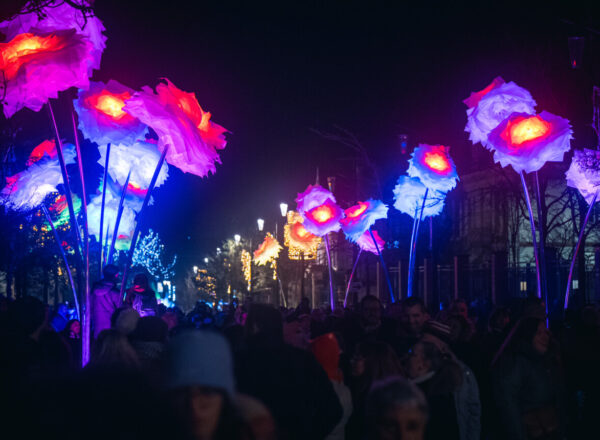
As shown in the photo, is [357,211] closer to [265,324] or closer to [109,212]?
[109,212]

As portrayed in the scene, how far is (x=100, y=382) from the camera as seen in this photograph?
71.9 inches

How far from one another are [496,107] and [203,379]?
38.7ft

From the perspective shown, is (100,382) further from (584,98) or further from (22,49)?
(584,98)

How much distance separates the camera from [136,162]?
1214 centimetres

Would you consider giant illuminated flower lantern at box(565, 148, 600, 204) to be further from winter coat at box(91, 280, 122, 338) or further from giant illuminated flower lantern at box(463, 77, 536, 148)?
winter coat at box(91, 280, 122, 338)

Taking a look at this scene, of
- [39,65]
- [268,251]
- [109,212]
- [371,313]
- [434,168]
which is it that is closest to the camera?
[39,65]

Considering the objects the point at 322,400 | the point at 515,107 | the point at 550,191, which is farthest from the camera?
the point at 550,191

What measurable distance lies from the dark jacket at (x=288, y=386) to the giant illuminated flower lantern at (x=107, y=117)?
646 centimetres

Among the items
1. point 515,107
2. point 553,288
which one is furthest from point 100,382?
point 553,288

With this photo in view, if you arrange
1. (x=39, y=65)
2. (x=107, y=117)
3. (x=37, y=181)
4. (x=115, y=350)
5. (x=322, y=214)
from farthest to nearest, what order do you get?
(x=322, y=214)
(x=37, y=181)
(x=107, y=117)
(x=39, y=65)
(x=115, y=350)

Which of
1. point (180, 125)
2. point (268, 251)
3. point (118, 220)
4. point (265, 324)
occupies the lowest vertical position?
point (265, 324)

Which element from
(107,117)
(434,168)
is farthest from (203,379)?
(434,168)

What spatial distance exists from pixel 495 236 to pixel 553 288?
915cm

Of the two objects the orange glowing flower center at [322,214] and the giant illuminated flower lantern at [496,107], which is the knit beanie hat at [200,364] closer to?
the giant illuminated flower lantern at [496,107]
